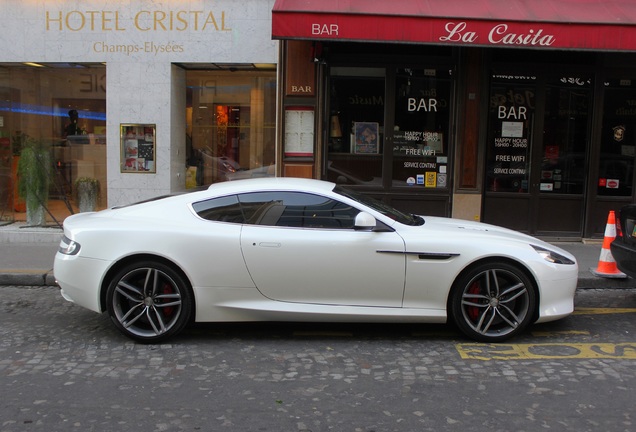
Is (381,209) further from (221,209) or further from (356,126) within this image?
(356,126)

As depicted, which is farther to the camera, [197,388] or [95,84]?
[95,84]

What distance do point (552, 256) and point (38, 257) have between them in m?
6.89

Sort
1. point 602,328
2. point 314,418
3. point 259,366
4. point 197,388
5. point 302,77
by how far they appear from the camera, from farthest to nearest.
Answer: point 302,77 < point 602,328 < point 259,366 < point 197,388 < point 314,418

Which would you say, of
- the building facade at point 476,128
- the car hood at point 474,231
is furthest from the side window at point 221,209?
the building facade at point 476,128

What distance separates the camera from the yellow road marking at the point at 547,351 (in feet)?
15.9

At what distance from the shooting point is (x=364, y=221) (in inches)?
195

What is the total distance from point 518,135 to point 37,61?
8150mm

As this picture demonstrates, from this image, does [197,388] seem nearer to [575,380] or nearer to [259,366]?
[259,366]

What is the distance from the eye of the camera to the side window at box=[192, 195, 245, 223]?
518 cm

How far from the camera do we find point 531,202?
32.8ft

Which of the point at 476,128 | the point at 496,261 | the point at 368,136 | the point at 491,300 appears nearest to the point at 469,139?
the point at 476,128

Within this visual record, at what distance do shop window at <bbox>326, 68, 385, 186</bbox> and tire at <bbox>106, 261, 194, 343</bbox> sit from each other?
5.34 meters

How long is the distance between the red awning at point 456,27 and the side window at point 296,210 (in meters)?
3.73

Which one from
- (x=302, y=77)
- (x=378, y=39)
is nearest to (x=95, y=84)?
(x=302, y=77)
